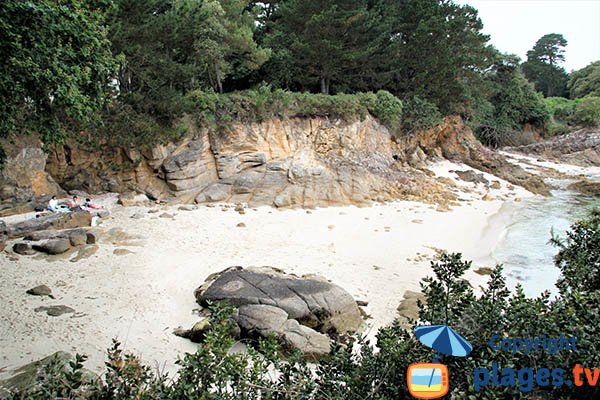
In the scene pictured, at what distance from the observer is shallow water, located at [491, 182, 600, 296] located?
1107 cm

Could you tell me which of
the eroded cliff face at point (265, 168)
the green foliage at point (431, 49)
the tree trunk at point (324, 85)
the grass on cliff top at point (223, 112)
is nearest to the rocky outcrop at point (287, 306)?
the grass on cliff top at point (223, 112)

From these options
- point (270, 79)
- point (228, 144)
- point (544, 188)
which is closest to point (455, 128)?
point (544, 188)

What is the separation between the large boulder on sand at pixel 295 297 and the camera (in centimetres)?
764

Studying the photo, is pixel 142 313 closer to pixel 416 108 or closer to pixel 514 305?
pixel 514 305

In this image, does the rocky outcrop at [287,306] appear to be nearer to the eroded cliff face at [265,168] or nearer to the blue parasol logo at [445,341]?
the blue parasol logo at [445,341]

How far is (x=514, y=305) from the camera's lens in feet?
12.3

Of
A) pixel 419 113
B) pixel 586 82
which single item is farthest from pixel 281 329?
pixel 586 82

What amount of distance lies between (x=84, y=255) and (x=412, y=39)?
23653mm

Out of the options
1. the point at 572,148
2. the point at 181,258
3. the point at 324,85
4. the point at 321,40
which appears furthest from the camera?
the point at 572,148

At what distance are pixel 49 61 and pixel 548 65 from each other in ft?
231

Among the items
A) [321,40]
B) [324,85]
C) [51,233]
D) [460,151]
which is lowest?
[51,233]

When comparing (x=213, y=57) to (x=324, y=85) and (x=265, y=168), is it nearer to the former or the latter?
(x=265, y=168)

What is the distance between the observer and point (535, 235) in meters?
15.2

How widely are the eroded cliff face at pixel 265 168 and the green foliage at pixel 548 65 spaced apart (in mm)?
48859
